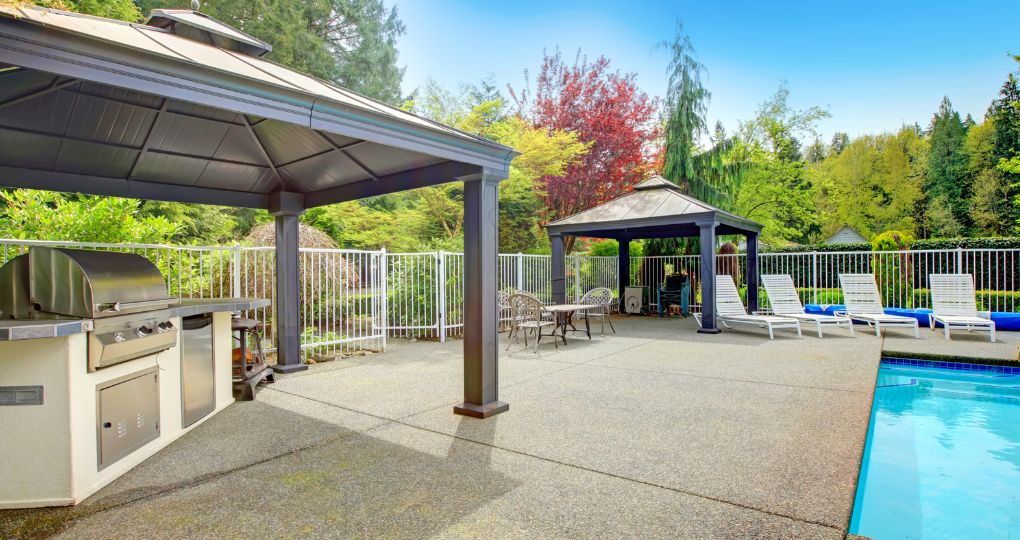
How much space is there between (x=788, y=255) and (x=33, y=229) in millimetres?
15378

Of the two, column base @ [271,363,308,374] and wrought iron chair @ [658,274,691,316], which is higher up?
wrought iron chair @ [658,274,691,316]

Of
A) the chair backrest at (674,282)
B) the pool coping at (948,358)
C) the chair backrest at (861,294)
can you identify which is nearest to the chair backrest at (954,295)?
the chair backrest at (861,294)

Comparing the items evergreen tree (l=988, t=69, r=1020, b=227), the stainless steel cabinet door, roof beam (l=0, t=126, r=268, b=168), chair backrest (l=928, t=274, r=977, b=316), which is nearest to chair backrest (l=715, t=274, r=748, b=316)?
chair backrest (l=928, t=274, r=977, b=316)

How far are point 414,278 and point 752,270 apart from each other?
342 inches

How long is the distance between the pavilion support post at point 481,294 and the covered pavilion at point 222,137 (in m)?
0.01

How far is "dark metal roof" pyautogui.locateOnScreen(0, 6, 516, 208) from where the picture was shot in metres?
2.37

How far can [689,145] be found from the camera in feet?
51.1

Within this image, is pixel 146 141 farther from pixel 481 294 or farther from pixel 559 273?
pixel 559 273

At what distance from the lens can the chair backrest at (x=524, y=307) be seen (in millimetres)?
7785

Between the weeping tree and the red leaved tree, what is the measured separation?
0.92 metres

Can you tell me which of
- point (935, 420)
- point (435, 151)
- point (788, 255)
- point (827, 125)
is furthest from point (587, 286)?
point (827, 125)

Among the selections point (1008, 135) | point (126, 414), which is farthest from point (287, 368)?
point (1008, 135)

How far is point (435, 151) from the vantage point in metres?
3.93

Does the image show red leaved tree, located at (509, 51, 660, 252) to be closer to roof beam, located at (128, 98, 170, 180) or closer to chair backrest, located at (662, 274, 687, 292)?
chair backrest, located at (662, 274, 687, 292)
